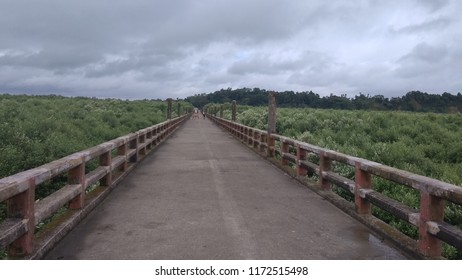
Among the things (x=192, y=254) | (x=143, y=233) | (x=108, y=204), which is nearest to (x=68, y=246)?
(x=143, y=233)

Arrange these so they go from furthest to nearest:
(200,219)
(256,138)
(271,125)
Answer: (256,138), (271,125), (200,219)

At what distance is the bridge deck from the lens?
5.18 m

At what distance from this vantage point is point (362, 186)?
274 inches

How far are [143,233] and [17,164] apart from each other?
A: 6.63 metres

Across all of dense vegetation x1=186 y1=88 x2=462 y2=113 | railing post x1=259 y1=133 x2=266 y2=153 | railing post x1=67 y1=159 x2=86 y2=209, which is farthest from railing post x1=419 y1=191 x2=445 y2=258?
dense vegetation x1=186 y1=88 x2=462 y2=113

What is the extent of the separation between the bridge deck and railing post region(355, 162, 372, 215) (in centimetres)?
24

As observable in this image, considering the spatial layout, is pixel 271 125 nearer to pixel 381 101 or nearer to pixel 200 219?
pixel 200 219

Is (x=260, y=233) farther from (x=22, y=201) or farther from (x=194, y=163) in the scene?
(x=194, y=163)

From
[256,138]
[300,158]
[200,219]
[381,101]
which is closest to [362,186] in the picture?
[200,219]

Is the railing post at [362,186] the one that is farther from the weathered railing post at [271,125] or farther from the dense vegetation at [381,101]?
the dense vegetation at [381,101]

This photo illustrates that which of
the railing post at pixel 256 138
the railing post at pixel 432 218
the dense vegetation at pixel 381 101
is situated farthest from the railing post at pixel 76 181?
the dense vegetation at pixel 381 101

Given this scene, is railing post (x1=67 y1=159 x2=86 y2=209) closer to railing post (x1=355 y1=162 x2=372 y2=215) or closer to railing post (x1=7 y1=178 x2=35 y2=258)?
railing post (x1=7 y1=178 x2=35 y2=258)

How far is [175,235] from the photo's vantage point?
228 inches

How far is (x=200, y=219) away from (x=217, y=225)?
1.40 feet
